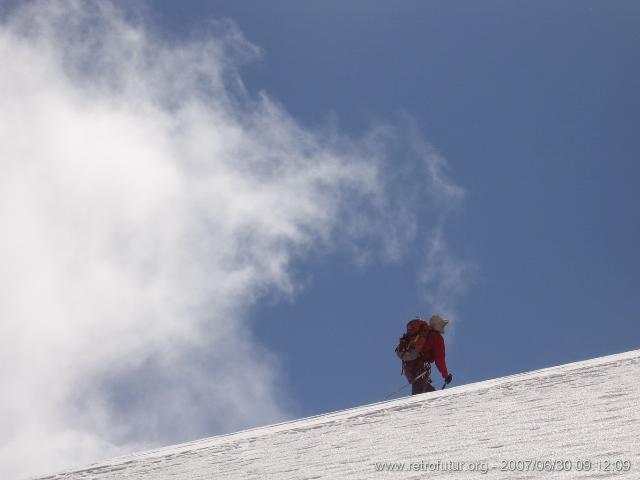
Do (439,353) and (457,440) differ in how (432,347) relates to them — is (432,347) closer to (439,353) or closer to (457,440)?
(439,353)

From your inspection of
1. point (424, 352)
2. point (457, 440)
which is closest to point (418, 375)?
point (424, 352)

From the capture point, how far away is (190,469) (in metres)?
6.44

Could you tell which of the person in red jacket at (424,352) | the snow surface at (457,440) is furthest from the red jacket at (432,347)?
the snow surface at (457,440)

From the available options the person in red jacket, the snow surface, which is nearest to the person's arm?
the person in red jacket

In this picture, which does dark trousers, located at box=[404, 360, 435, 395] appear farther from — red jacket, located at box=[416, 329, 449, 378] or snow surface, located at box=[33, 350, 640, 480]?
snow surface, located at box=[33, 350, 640, 480]

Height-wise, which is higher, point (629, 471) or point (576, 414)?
point (576, 414)

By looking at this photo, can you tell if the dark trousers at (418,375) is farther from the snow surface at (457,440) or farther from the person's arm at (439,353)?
the snow surface at (457,440)

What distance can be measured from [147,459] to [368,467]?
310cm

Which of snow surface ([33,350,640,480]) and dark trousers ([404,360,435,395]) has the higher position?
dark trousers ([404,360,435,395])

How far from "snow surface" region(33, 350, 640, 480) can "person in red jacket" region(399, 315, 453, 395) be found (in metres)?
5.02

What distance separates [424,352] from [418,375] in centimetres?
43

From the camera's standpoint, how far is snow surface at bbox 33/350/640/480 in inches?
173

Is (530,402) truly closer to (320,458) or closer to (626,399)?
(626,399)

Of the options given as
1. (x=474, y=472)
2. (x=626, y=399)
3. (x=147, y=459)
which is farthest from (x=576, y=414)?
(x=147, y=459)
